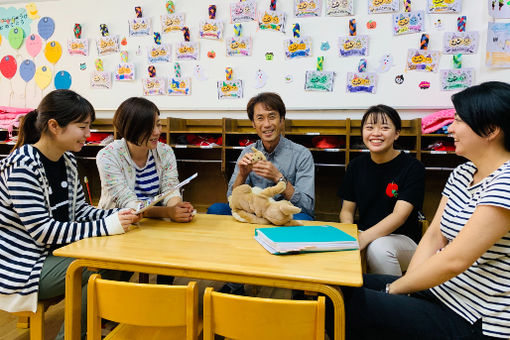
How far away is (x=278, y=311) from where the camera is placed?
0.80 m

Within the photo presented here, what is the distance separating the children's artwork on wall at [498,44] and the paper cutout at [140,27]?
3.48m

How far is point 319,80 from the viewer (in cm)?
347

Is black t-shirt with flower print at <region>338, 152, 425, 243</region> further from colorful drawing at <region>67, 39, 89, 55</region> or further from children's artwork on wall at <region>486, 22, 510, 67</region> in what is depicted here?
colorful drawing at <region>67, 39, 89, 55</region>

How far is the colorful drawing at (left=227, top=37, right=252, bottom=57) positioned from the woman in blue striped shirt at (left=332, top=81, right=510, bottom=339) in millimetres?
2911

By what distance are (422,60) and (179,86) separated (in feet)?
8.40

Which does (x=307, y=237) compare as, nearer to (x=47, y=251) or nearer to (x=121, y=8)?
(x=47, y=251)

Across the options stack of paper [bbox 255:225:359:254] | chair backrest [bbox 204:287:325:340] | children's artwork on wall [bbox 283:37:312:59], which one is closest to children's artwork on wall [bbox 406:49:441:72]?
children's artwork on wall [bbox 283:37:312:59]

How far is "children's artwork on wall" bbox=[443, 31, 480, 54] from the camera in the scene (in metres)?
3.12

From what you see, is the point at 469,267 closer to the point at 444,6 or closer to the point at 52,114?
the point at 52,114

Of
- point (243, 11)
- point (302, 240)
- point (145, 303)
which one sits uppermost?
point (243, 11)

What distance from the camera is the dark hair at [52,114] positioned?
1381 mm

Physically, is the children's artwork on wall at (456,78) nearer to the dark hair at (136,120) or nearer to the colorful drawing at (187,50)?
the colorful drawing at (187,50)

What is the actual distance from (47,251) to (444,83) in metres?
3.43

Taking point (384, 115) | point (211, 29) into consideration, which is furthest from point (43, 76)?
point (384, 115)
